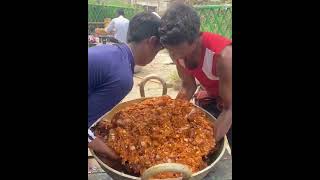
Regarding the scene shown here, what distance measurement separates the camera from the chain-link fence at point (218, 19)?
3.01 m

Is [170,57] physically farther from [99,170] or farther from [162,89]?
[99,170]

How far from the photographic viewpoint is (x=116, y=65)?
2.96 metres

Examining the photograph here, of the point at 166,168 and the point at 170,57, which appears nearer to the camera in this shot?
the point at 166,168

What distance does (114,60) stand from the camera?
2.95 metres

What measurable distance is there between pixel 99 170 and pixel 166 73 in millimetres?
762

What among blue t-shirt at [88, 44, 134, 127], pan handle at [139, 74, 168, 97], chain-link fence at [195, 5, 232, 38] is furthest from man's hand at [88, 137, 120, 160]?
chain-link fence at [195, 5, 232, 38]

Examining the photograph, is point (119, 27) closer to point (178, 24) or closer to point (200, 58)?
point (178, 24)

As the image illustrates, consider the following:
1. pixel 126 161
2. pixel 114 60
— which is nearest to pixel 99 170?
pixel 126 161

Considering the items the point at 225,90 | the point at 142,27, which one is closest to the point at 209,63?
the point at 225,90

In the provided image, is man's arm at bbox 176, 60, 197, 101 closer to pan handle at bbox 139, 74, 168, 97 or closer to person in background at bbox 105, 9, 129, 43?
pan handle at bbox 139, 74, 168, 97

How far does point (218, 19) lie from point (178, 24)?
0.86ft

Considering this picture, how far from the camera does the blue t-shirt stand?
9.57 ft

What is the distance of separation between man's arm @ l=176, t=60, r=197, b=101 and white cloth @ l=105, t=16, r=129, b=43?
412 millimetres

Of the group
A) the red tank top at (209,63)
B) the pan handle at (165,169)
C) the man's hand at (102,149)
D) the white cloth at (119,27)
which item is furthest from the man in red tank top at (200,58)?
the man's hand at (102,149)
